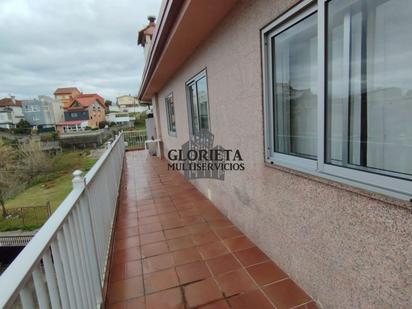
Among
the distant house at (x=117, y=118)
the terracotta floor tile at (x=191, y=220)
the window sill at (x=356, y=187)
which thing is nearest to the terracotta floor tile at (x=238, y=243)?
the terracotta floor tile at (x=191, y=220)

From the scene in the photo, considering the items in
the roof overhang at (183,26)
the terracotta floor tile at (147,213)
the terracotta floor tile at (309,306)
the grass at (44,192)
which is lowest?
the grass at (44,192)

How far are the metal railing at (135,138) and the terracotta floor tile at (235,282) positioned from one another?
1123cm

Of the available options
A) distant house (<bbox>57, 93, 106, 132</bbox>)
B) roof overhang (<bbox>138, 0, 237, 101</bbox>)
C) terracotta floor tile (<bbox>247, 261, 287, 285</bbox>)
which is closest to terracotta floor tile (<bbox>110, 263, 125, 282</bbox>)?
terracotta floor tile (<bbox>247, 261, 287, 285</bbox>)

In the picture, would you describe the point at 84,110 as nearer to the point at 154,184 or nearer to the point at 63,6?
the point at 63,6

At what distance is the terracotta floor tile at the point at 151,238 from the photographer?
9.26 ft

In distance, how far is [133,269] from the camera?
2299mm

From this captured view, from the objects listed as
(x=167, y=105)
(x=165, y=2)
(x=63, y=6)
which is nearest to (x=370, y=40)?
(x=165, y=2)

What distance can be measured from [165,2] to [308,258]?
9.58ft

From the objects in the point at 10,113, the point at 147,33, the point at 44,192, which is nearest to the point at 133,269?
the point at 147,33

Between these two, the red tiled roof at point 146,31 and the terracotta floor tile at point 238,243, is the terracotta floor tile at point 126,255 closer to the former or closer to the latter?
the terracotta floor tile at point 238,243

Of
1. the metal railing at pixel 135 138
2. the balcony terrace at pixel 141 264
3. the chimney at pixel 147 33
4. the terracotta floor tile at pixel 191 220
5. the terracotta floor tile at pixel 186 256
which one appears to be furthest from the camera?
the metal railing at pixel 135 138

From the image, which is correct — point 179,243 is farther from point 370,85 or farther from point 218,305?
point 370,85

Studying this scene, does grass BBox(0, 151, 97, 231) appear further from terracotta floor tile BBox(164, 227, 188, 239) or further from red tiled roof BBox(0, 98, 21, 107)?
red tiled roof BBox(0, 98, 21, 107)

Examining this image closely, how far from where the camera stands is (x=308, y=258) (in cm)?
175
